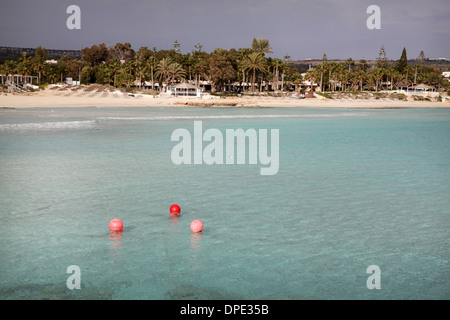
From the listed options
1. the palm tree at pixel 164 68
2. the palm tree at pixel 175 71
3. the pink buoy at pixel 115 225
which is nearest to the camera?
the pink buoy at pixel 115 225

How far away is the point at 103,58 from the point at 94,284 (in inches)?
5506

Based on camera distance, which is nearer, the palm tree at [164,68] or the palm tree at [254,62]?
the palm tree at [164,68]

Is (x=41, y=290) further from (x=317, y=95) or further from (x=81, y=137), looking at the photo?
(x=317, y=95)

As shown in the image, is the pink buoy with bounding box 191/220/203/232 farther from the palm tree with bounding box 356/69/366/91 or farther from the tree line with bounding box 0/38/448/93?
the palm tree with bounding box 356/69/366/91

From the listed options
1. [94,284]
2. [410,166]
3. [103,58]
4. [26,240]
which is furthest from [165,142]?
[103,58]

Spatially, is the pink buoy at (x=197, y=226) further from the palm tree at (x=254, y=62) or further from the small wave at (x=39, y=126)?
the palm tree at (x=254, y=62)

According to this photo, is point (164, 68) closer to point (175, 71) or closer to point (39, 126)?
point (175, 71)

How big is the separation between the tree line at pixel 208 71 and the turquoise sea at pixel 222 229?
295ft

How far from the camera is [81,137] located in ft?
88.7

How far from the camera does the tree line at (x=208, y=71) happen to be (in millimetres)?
114438

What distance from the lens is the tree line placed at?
375 feet

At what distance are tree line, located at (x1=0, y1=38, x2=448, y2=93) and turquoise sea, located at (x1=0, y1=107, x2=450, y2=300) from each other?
89768 mm

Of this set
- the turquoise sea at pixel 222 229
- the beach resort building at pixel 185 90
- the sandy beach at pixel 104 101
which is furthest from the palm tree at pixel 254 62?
the turquoise sea at pixel 222 229

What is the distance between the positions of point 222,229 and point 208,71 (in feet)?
334
